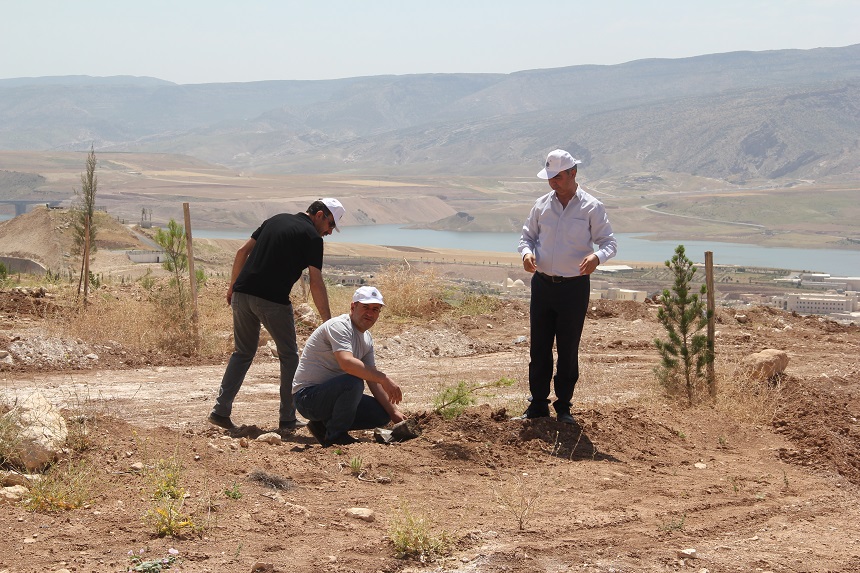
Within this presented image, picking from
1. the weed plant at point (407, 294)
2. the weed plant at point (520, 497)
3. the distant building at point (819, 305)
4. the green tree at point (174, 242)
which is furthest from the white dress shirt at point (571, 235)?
the distant building at point (819, 305)

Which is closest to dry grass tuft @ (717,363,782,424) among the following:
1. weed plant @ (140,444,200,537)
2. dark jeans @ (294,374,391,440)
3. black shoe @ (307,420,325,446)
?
dark jeans @ (294,374,391,440)

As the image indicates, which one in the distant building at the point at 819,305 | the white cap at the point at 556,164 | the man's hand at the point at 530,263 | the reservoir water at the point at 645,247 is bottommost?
the reservoir water at the point at 645,247

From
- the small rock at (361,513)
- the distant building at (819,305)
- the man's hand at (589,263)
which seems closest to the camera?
the small rock at (361,513)

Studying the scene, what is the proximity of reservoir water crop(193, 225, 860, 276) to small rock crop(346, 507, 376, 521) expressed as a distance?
76101 mm

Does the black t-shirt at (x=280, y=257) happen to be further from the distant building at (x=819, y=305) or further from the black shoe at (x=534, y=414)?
the distant building at (x=819, y=305)

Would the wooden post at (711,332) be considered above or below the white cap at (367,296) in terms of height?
below

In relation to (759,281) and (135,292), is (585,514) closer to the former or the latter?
(135,292)

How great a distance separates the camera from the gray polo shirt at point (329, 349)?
602 centimetres

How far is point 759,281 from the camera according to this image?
54594mm

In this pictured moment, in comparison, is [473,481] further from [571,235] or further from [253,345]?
[253,345]

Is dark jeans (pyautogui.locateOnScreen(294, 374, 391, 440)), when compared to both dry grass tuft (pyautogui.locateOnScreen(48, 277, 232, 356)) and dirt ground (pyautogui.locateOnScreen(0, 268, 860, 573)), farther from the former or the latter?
→ dry grass tuft (pyautogui.locateOnScreen(48, 277, 232, 356))

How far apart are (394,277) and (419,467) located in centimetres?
878

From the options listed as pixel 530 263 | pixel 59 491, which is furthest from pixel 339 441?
pixel 59 491

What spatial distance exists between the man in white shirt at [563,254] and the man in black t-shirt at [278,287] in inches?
52.0
